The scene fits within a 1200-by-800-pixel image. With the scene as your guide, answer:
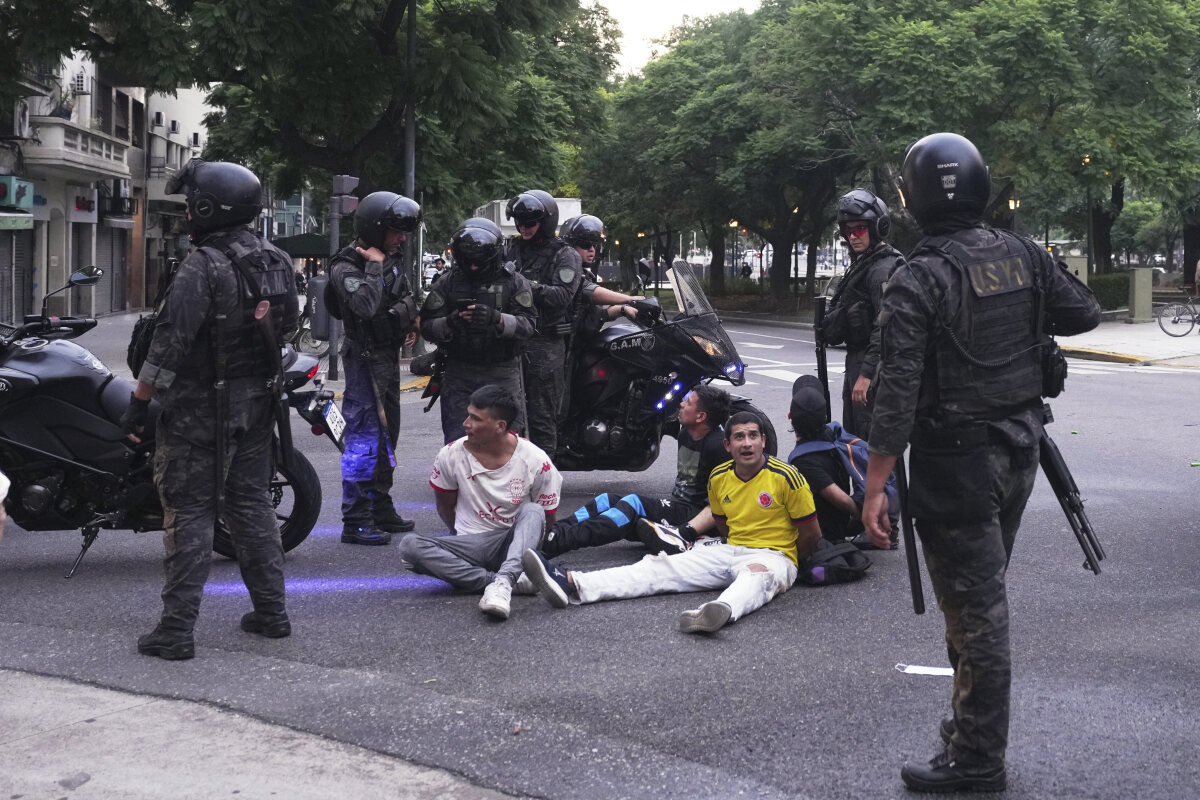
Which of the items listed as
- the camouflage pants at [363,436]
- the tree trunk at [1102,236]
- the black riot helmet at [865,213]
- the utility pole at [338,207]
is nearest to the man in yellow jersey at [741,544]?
the black riot helmet at [865,213]

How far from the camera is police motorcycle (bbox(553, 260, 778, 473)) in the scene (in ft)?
26.0

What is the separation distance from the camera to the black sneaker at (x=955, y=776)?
3586 mm

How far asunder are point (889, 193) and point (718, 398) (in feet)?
94.4

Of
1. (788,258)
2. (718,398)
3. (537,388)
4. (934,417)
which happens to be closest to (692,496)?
(718,398)

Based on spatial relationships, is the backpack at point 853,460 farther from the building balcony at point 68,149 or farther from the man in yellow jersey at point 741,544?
the building balcony at point 68,149

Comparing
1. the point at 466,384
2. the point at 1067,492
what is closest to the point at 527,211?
the point at 466,384

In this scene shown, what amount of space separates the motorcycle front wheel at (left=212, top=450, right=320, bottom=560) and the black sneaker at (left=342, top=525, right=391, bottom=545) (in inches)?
23.0

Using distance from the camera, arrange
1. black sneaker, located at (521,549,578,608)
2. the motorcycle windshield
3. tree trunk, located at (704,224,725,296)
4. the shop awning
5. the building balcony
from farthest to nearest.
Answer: tree trunk, located at (704,224,725,296), the building balcony, the shop awning, the motorcycle windshield, black sneaker, located at (521,549,578,608)

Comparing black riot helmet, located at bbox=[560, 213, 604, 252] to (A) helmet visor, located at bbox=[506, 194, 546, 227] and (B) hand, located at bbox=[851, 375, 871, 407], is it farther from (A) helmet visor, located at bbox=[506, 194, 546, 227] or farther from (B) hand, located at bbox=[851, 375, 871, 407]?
(B) hand, located at bbox=[851, 375, 871, 407]

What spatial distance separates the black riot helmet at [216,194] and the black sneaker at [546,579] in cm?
172

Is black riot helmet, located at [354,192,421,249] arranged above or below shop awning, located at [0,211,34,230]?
below

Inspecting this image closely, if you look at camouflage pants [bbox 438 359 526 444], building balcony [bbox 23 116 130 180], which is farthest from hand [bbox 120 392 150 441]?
building balcony [bbox 23 116 130 180]

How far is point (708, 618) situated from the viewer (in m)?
5.14

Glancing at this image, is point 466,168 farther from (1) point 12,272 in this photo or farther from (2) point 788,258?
(2) point 788,258
